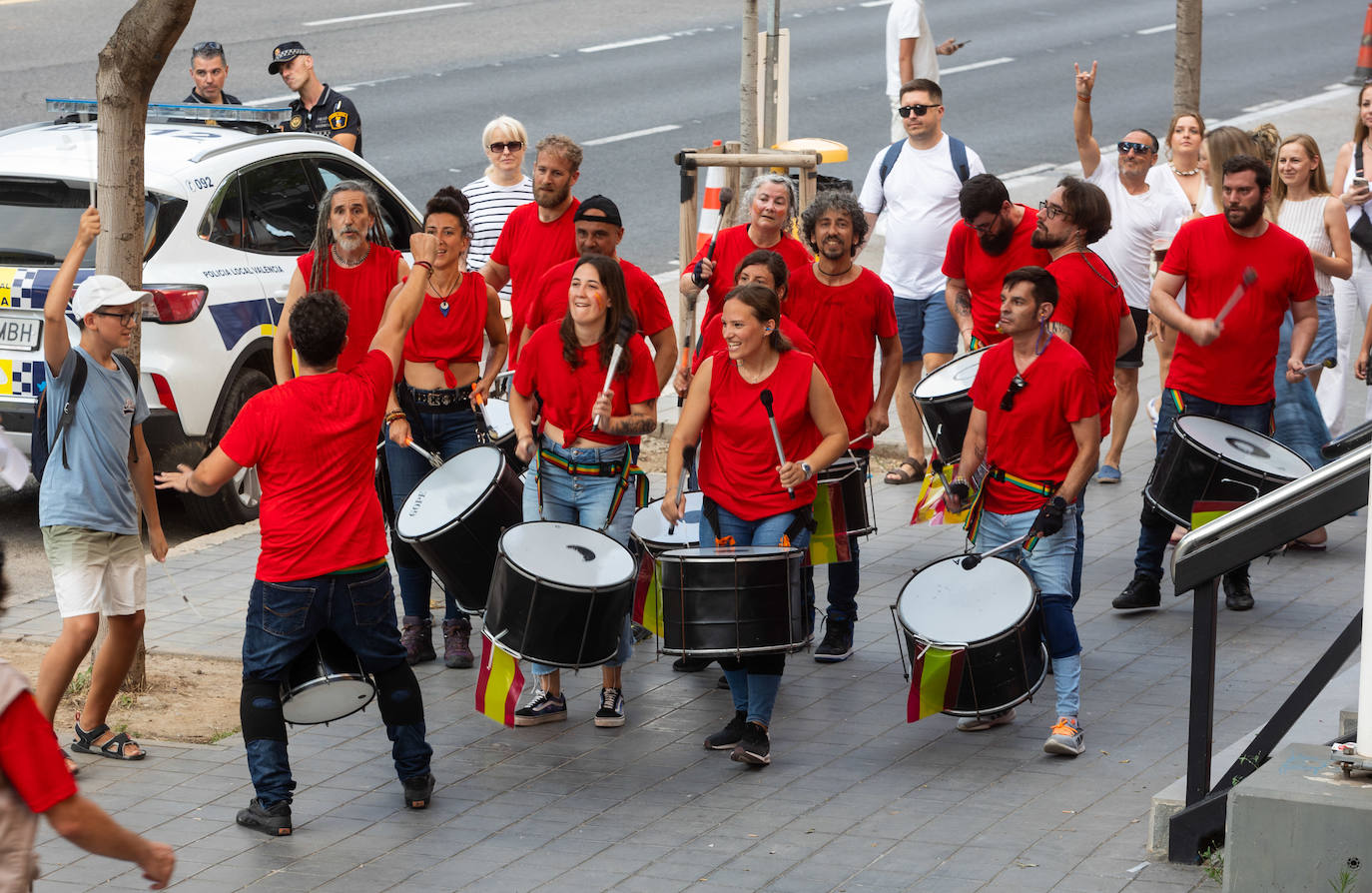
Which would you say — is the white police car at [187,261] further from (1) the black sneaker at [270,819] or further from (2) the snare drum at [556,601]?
(1) the black sneaker at [270,819]

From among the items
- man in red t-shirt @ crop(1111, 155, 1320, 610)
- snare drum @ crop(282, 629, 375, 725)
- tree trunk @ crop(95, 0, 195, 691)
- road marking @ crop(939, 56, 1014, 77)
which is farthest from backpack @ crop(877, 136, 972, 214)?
road marking @ crop(939, 56, 1014, 77)

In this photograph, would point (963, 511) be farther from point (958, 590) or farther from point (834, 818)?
point (834, 818)

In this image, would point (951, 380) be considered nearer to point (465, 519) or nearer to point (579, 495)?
point (579, 495)

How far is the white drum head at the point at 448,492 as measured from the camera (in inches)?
272

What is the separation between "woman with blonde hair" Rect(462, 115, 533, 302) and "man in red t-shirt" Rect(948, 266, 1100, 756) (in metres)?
4.28

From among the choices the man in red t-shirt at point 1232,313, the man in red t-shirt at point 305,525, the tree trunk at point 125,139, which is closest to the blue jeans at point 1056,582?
the man in red t-shirt at point 1232,313

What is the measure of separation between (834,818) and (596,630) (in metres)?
1.03

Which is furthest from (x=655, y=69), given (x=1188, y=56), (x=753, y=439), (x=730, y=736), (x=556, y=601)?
(x=556, y=601)

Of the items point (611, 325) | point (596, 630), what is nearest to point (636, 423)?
point (611, 325)

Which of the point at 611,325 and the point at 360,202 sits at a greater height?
the point at 360,202

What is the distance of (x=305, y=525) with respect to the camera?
6.04 m

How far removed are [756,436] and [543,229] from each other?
2.23 metres

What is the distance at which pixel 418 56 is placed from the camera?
2309cm

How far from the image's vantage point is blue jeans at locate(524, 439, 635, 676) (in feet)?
23.6
